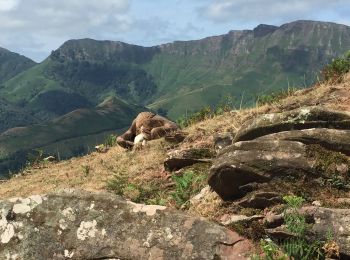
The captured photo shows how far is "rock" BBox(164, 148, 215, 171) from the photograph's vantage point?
1880cm

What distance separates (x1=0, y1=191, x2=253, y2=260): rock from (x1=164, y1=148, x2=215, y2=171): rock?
960 cm

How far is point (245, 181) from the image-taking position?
478 inches

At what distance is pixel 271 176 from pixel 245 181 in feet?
2.19

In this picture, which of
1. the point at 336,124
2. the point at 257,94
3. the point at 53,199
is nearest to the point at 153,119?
the point at 257,94

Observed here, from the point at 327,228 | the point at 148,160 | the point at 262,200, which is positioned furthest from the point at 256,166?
the point at 148,160

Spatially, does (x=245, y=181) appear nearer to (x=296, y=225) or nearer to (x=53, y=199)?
(x=296, y=225)

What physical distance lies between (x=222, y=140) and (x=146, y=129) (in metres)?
11.1

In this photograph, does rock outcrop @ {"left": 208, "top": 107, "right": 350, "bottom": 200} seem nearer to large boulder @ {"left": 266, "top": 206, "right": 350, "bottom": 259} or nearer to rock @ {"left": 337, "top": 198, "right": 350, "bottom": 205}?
rock @ {"left": 337, "top": 198, "right": 350, "bottom": 205}

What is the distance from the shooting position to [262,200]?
11.3m

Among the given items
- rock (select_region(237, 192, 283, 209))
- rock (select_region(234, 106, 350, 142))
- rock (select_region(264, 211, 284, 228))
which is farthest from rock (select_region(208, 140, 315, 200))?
rock (select_region(264, 211, 284, 228))

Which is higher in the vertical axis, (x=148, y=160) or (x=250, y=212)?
(x=250, y=212)

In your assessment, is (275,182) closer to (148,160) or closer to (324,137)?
(324,137)

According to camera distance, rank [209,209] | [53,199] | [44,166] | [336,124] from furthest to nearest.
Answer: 1. [44,166]
2. [336,124]
3. [209,209]
4. [53,199]

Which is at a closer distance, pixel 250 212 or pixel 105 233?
pixel 105 233
